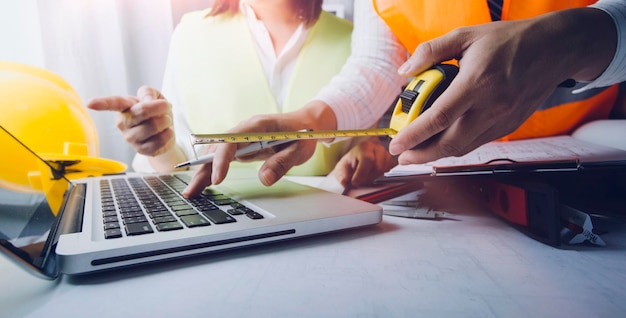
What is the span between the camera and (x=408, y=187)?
59cm

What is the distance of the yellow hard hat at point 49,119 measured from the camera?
2.39ft

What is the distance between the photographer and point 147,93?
2.72ft

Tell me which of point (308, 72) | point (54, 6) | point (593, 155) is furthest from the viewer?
point (308, 72)

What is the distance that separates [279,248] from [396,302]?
0.14 meters

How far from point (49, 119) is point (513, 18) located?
96 centimetres

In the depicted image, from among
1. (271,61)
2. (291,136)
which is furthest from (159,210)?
(271,61)

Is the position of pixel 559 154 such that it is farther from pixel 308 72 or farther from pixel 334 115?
pixel 308 72

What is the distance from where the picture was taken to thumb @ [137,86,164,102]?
2.65 ft

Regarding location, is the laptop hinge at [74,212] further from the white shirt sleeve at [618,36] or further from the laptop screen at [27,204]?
the white shirt sleeve at [618,36]

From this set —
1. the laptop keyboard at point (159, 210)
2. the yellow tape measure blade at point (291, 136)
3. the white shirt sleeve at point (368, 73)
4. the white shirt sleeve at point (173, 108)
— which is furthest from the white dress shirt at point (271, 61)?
the yellow tape measure blade at point (291, 136)

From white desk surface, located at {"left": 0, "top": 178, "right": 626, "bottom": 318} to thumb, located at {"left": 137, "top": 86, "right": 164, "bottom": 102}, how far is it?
53 cm

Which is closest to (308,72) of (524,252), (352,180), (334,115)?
(334,115)

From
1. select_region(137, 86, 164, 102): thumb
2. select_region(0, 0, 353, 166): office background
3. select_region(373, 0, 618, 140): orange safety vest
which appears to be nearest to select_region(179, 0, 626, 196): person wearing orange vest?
select_region(373, 0, 618, 140): orange safety vest

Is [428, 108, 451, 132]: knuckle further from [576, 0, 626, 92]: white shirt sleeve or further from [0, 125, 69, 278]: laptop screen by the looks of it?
[0, 125, 69, 278]: laptop screen
